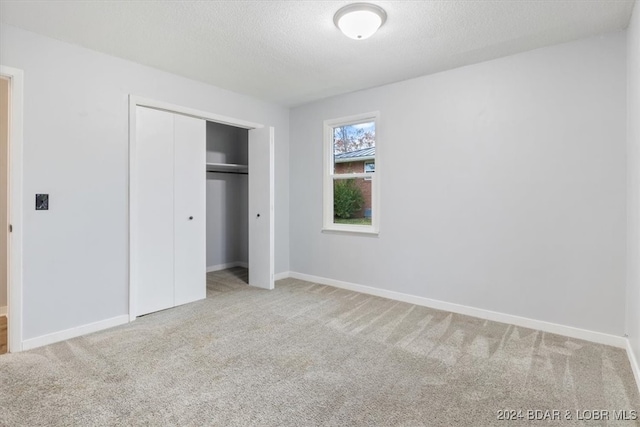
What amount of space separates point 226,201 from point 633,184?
500cm

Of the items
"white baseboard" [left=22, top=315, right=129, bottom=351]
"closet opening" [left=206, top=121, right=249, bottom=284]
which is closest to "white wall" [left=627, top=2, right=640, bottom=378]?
"white baseboard" [left=22, top=315, right=129, bottom=351]

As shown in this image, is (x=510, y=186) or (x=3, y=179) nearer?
(x=510, y=186)

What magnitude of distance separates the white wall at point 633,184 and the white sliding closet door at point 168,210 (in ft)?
12.4

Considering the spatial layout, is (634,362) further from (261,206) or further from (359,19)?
(261,206)

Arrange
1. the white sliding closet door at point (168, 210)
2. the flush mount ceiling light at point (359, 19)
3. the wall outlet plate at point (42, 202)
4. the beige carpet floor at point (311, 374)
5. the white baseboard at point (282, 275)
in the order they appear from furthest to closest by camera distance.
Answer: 1. the white baseboard at point (282, 275)
2. the white sliding closet door at point (168, 210)
3. the wall outlet plate at point (42, 202)
4. the flush mount ceiling light at point (359, 19)
5. the beige carpet floor at point (311, 374)

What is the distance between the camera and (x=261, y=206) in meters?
4.29

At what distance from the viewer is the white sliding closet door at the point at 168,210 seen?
130 inches

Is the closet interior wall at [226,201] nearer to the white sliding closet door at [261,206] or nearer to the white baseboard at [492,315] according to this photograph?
the white sliding closet door at [261,206]

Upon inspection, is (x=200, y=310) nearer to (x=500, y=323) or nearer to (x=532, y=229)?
(x=500, y=323)

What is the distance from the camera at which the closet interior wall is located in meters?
5.35

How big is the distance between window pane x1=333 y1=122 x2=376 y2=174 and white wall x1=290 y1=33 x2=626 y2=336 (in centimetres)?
20

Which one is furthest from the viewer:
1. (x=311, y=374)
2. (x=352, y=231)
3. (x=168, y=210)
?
(x=352, y=231)

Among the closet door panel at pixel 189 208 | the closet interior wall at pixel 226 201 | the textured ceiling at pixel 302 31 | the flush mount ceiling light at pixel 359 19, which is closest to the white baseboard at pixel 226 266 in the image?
the closet interior wall at pixel 226 201

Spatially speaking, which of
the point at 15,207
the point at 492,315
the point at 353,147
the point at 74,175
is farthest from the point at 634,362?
the point at 15,207
